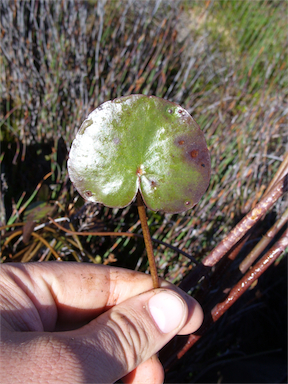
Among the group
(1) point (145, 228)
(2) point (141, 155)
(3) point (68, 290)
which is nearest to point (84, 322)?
(3) point (68, 290)

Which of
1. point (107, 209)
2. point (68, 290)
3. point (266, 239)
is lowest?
point (107, 209)

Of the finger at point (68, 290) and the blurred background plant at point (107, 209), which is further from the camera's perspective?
the blurred background plant at point (107, 209)

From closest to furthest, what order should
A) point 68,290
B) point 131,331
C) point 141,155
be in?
point 141,155
point 131,331
point 68,290

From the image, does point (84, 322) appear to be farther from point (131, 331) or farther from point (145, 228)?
point (145, 228)

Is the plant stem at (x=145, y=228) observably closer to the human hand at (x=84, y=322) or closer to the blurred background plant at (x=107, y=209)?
the human hand at (x=84, y=322)

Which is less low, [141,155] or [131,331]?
[141,155]

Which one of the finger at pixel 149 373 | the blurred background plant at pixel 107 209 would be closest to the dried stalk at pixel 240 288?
the finger at pixel 149 373

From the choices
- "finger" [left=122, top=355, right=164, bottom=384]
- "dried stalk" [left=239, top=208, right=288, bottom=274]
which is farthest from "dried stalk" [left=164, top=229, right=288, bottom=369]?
"finger" [left=122, top=355, right=164, bottom=384]

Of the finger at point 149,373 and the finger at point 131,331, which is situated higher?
the finger at point 131,331

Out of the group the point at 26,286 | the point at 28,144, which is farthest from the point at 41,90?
the point at 26,286
